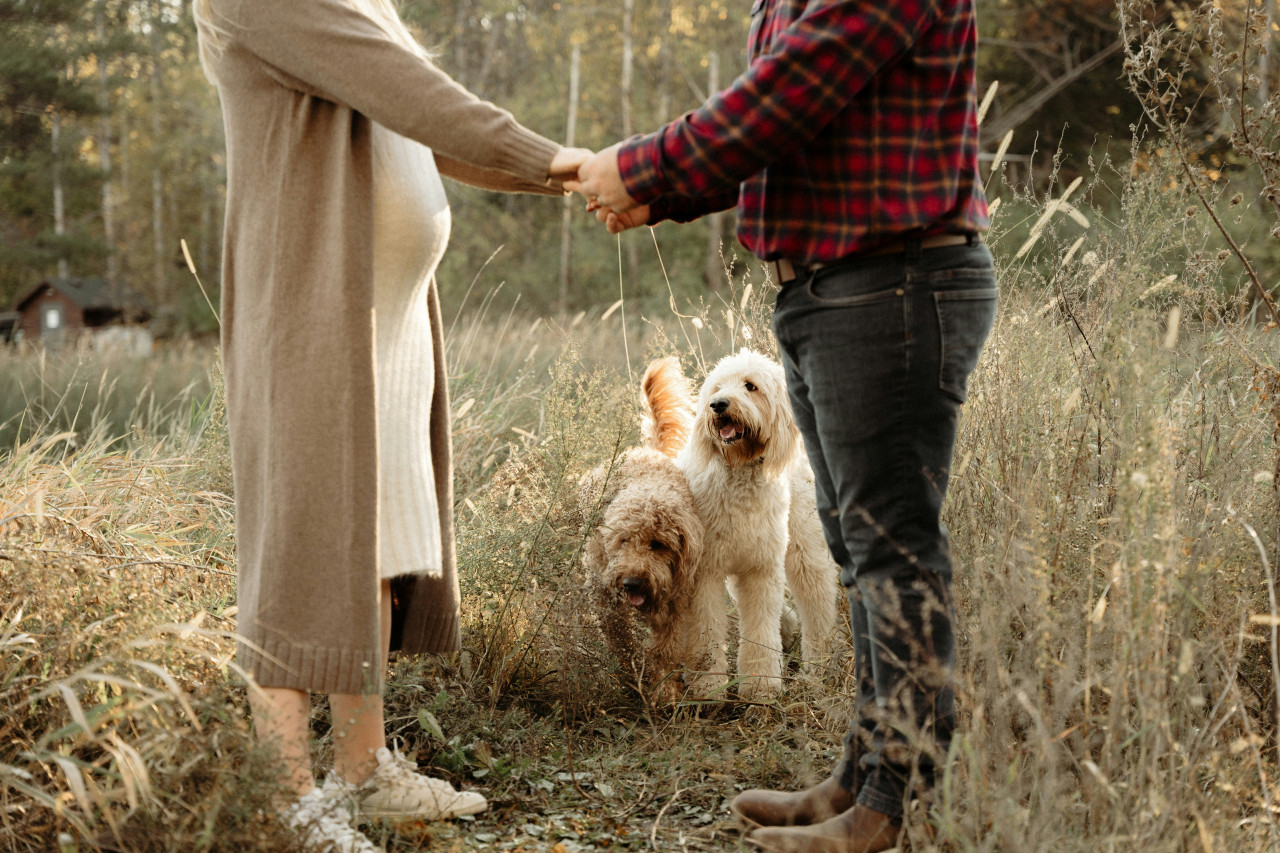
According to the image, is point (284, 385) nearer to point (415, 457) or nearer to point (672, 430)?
point (415, 457)

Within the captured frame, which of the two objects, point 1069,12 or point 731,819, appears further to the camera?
point 1069,12

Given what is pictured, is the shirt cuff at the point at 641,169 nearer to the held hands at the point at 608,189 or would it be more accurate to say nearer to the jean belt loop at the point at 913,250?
the held hands at the point at 608,189

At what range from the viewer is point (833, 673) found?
3.32 meters

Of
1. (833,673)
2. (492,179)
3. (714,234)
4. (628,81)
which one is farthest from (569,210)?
(492,179)

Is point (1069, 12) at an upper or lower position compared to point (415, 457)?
upper

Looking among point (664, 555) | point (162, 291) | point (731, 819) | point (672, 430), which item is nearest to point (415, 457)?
point (731, 819)

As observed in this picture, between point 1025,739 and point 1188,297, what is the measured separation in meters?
1.76

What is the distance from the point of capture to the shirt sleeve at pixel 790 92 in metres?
1.89

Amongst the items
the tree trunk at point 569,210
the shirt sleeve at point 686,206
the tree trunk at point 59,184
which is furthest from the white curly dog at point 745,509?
the tree trunk at point 59,184

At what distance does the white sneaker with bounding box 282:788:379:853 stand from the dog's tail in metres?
2.31

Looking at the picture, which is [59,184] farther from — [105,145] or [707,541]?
[707,541]

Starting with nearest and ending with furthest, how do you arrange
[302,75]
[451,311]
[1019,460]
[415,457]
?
[302,75]
[415,457]
[1019,460]
[451,311]

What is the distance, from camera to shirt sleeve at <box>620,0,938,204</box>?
1.89 meters

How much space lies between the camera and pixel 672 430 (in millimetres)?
4281
